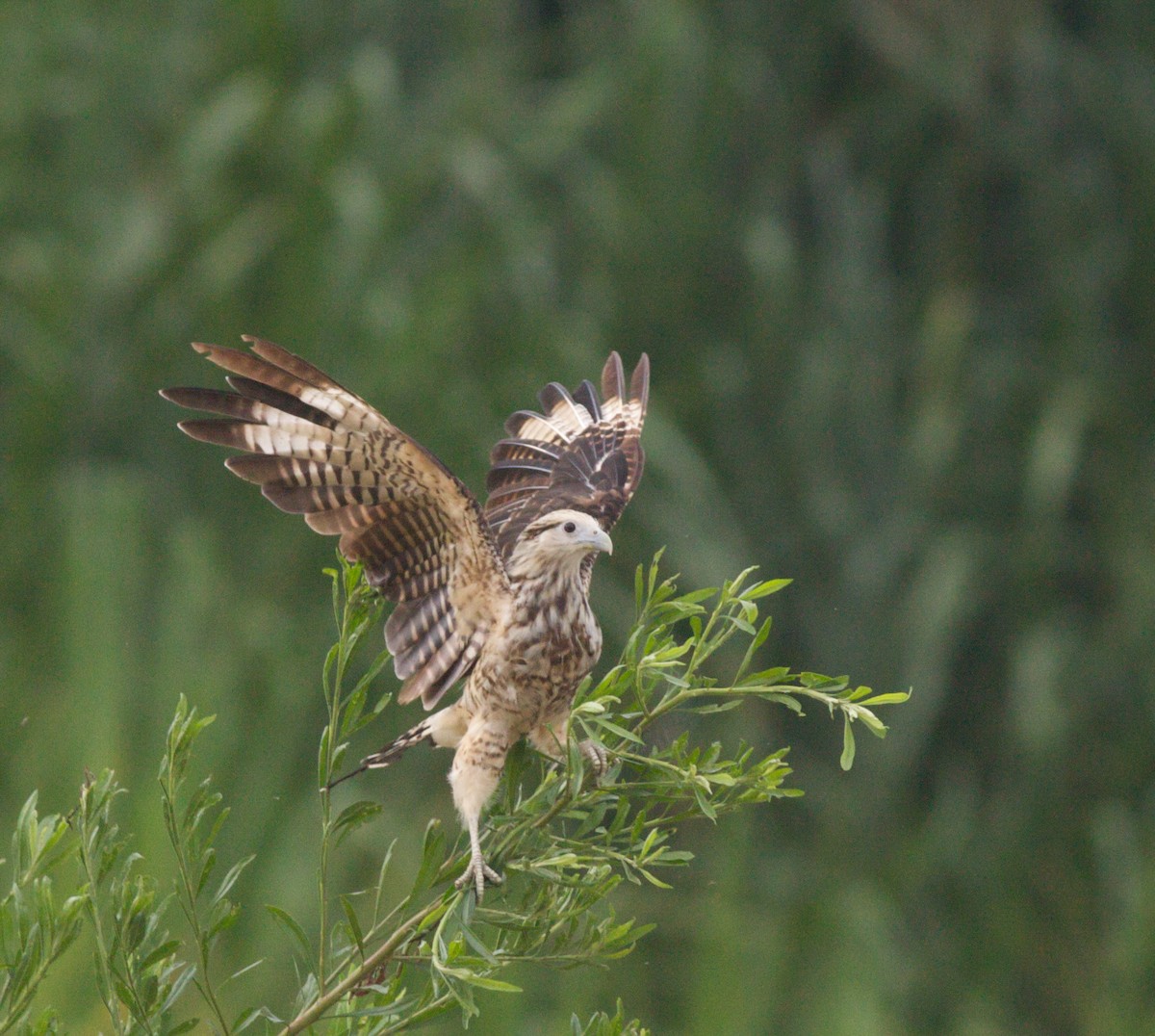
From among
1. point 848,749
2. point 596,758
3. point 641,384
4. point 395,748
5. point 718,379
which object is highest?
point 848,749

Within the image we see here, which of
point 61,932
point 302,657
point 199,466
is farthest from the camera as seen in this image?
point 199,466

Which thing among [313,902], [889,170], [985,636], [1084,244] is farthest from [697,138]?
[313,902]

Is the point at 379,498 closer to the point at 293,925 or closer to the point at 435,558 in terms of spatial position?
the point at 435,558

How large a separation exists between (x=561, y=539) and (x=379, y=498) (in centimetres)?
22

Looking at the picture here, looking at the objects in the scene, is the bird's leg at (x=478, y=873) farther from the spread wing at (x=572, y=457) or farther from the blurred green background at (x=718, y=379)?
the blurred green background at (x=718, y=379)

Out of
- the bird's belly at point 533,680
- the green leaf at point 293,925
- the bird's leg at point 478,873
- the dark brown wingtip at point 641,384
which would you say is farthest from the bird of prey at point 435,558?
the dark brown wingtip at point 641,384

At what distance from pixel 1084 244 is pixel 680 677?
21.6 feet

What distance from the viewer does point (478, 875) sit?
156cm

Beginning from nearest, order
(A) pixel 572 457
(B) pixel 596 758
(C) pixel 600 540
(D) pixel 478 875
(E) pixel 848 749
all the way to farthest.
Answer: (E) pixel 848 749 → (D) pixel 478 875 → (B) pixel 596 758 → (C) pixel 600 540 → (A) pixel 572 457

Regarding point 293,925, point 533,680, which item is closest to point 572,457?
point 533,680

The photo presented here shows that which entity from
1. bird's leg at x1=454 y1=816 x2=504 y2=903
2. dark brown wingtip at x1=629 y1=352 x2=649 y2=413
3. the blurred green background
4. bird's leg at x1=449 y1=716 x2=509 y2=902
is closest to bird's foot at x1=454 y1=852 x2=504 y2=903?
bird's leg at x1=454 y1=816 x2=504 y2=903

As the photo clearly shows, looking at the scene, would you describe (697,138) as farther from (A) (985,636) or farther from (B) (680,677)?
(B) (680,677)

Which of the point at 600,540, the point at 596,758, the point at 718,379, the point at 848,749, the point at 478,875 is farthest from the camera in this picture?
the point at 718,379

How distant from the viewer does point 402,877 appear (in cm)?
407
